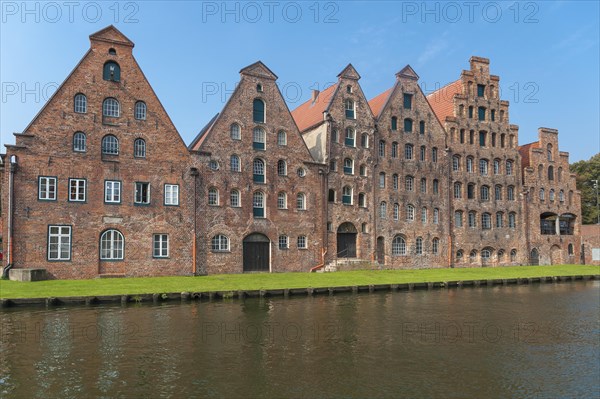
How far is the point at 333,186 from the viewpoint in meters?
42.3

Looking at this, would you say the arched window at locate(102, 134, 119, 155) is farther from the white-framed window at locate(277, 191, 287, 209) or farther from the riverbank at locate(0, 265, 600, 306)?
the white-framed window at locate(277, 191, 287, 209)

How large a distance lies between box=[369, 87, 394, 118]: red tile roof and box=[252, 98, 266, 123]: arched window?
11338 millimetres

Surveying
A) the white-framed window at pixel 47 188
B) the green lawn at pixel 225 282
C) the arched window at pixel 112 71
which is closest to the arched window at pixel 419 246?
the green lawn at pixel 225 282

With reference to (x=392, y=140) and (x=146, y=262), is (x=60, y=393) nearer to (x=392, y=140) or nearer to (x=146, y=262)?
(x=146, y=262)

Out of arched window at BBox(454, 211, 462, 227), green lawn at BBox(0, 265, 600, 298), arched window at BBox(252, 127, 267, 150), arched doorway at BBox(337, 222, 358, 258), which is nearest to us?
green lawn at BBox(0, 265, 600, 298)

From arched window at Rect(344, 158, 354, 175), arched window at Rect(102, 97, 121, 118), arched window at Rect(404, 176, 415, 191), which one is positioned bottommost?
arched window at Rect(404, 176, 415, 191)

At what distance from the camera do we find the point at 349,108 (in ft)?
143

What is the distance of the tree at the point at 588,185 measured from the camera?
7425cm

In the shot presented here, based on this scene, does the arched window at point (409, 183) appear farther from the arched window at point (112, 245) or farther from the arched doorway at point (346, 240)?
the arched window at point (112, 245)

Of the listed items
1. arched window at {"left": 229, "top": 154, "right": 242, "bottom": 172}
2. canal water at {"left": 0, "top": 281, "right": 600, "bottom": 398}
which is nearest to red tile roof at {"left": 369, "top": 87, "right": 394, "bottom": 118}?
arched window at {"left": 229, "top": 154, "right": 242, "bottom": 172}

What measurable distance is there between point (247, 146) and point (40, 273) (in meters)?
16.6

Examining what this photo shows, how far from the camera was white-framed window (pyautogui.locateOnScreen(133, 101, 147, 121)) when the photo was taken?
34719mm

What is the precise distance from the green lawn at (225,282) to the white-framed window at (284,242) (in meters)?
3.80

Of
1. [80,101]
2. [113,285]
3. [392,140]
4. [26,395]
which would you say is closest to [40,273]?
[113,285]
